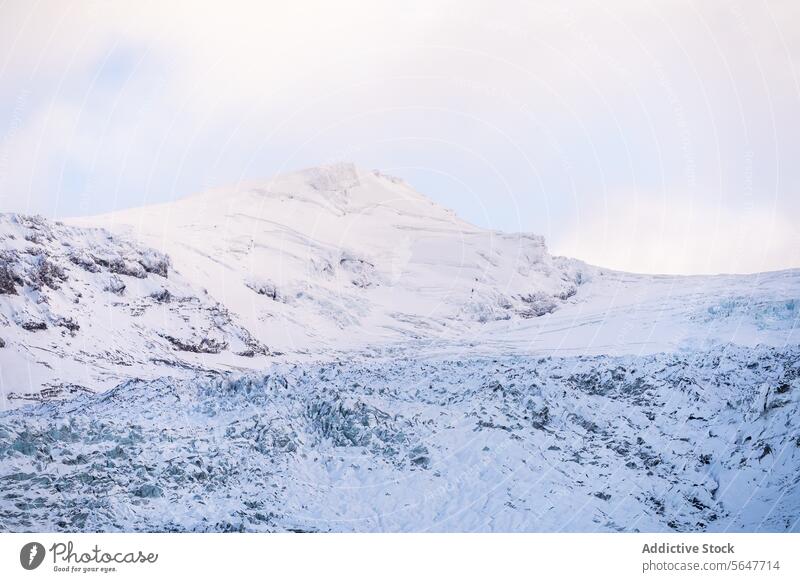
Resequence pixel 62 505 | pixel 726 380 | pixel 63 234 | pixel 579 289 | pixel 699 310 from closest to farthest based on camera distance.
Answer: pixel 62 505
pixel 726 380
pixel 63 234
pixel 699 310
pixel 579 289

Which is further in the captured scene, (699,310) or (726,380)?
(699,310)

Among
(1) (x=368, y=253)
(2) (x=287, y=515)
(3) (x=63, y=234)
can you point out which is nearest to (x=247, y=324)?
(3) (x=63, y=234)

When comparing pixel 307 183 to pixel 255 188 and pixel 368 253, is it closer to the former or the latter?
pixel 255 188

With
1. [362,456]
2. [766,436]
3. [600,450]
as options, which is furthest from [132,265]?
[766,436]

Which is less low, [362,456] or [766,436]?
[766,436]

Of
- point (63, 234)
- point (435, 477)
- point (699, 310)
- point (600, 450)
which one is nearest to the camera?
point (435, 477)
